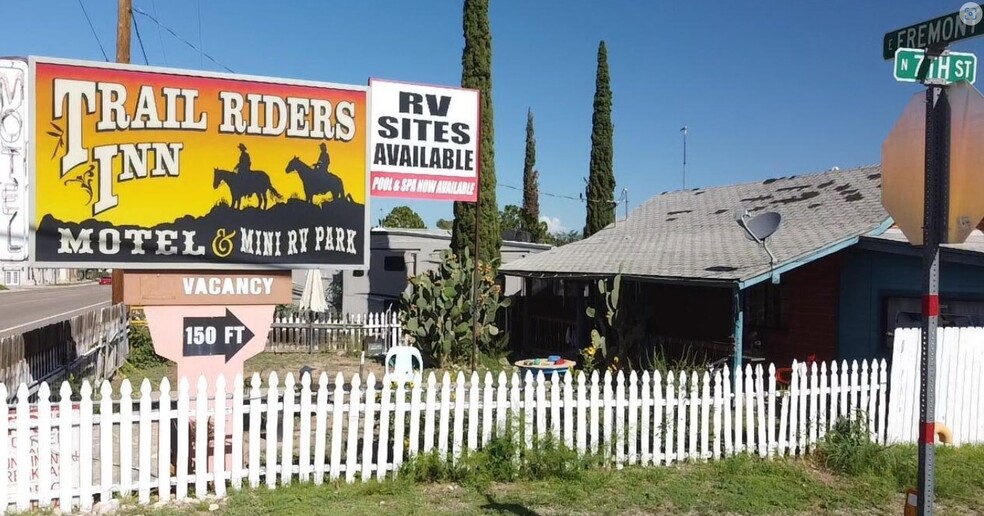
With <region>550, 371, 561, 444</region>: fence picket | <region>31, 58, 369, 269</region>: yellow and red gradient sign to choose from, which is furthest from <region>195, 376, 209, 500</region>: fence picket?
<region>550, 371, 561, 444</region>: fence picket

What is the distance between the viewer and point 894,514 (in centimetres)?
656

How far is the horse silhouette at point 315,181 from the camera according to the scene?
738 cm

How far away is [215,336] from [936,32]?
20.7 ft

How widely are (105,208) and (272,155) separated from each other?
5.14 feet

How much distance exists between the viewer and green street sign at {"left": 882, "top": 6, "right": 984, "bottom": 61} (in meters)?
3.47

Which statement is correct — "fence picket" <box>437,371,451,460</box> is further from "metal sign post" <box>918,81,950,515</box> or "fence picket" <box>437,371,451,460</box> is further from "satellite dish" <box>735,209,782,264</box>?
"satellite dish" <box>735,209,782,264</box>

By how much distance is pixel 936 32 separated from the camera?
3625mm

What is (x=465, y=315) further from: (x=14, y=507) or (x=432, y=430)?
(x=14, y=507)

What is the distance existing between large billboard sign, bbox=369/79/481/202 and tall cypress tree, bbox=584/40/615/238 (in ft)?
77.1

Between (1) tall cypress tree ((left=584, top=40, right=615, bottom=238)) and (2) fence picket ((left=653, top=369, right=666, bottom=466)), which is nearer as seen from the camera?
(2) fence picket ((left=653, top=369, right=666, bottom=466))

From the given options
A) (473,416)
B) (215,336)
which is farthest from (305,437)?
(473,416)

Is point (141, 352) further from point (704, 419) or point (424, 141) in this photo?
point (704, 419)

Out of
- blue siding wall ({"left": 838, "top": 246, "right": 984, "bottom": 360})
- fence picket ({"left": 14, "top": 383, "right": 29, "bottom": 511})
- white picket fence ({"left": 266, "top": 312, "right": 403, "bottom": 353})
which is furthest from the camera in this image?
white picket fence ({"left": 266, "top": 312, "right": 403, "bottom": 353})

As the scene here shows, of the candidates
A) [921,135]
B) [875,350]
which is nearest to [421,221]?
[875,350]
